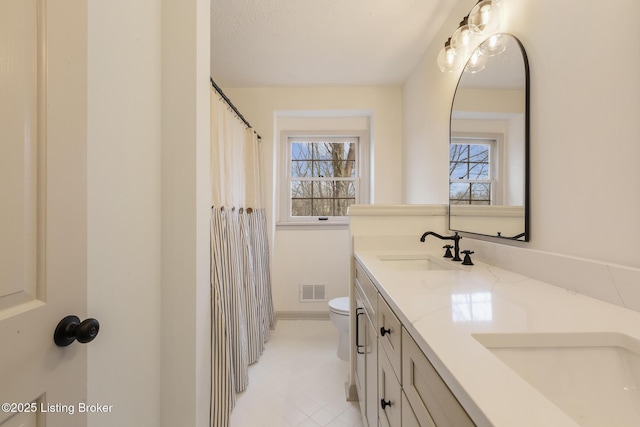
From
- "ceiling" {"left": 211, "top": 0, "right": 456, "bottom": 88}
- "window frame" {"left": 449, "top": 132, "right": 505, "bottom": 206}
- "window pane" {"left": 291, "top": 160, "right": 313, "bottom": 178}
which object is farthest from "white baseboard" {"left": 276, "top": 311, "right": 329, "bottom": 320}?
"ceiling" {"left": 211, "top": 0, "right": 456, "bottom": 88}

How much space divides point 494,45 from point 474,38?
24 cm

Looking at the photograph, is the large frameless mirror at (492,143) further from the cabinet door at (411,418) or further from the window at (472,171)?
the cabinet door at (411,418)

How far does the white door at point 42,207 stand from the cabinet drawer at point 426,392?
0.76 m

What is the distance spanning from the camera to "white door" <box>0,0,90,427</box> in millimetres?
445

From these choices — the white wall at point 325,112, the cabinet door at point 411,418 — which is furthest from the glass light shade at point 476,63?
the cabinet door at point 411,418

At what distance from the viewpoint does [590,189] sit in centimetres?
76

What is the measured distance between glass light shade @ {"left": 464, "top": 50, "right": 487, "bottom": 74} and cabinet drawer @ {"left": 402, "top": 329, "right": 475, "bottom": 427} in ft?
4.47

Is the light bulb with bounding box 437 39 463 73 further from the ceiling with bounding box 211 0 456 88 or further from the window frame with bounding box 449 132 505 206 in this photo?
the window frame with bounding box 449 132 505 206

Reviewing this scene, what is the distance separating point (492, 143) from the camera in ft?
3.90

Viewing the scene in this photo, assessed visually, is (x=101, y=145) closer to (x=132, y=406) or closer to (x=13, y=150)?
A: (x=13, y=150)

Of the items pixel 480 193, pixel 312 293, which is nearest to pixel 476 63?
pixel 480 193

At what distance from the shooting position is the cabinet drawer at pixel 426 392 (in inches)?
15.8

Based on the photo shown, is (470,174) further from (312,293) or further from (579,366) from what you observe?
(312,293)

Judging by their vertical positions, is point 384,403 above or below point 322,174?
below
